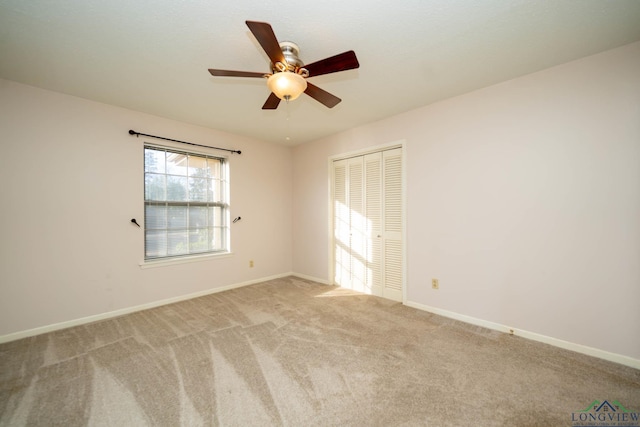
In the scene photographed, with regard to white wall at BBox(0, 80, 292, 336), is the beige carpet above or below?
below

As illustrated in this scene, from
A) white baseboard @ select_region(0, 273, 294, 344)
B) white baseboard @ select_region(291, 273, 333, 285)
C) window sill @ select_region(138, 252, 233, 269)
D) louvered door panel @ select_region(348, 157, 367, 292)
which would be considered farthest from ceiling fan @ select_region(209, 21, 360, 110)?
white baseboard @ select_region(291, 273, 333, 285)

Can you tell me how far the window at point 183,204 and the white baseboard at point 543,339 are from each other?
317 centimetres

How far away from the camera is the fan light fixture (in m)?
1.63

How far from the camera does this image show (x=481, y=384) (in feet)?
5.75

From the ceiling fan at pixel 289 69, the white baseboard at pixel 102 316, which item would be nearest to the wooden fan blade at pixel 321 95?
the ceiling fan at pixel 289 69

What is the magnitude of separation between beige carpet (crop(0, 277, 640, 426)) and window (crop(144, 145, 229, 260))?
109 cm

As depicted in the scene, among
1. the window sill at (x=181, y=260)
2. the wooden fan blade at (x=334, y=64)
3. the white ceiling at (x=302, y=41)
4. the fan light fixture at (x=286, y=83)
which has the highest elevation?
the white ceiling at (x=302, y=41)

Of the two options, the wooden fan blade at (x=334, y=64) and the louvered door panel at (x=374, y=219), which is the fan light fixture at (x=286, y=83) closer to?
the wooden fan blade at (x=334, y=64)

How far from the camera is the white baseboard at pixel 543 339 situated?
1953 millimetres

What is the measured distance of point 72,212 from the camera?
8.92 feet

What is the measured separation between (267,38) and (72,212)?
2.89 m

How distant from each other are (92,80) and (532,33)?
378cm

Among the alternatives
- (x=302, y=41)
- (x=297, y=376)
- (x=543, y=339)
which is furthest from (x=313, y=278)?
(x=302, y=41)

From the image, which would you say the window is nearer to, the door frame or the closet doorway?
the door frame
